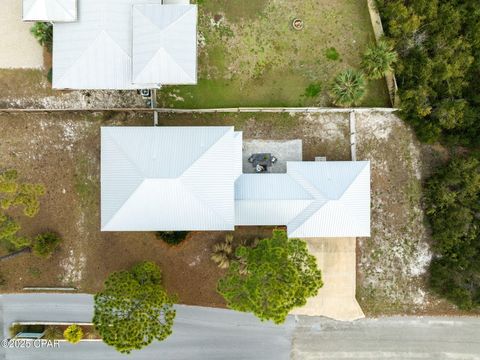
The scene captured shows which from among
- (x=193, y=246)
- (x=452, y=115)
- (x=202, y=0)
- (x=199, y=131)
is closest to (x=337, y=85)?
(x=452, y=115)

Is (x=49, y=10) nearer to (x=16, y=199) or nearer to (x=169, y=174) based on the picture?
(x=16, y=199)

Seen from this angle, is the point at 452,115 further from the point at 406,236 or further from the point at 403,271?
the point at 403,271

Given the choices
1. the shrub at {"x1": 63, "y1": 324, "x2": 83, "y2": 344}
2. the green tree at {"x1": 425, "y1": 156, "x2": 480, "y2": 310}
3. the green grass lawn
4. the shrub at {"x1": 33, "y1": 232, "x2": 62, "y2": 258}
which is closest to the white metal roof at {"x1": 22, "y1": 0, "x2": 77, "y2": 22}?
the green grass lawn

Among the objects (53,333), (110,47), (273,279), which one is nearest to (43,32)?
(110,47)

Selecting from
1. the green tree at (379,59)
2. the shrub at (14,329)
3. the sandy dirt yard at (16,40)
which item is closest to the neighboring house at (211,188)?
the green tree at (379,59)

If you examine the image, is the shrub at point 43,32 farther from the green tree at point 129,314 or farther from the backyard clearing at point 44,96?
the green tree at point 129,314
